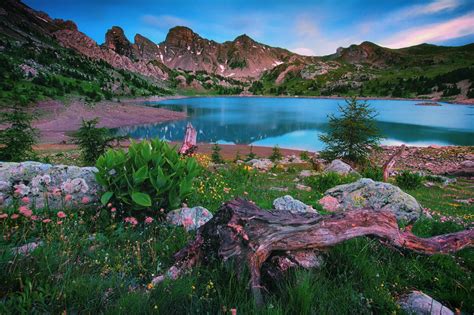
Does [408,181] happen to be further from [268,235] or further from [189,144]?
[268,235]

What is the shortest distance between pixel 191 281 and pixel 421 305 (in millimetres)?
2483

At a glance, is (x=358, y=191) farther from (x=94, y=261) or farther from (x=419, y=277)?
(x=94, y=261)

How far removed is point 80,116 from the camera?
5541cm

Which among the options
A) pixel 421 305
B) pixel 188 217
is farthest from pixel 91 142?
pixel 421 305

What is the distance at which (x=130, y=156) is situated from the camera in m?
5.25

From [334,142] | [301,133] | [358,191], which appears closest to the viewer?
[358,191]

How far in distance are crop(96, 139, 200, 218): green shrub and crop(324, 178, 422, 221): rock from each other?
5.71 m

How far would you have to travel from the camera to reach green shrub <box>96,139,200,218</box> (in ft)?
15.3

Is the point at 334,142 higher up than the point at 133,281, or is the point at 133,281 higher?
the point at 133,281

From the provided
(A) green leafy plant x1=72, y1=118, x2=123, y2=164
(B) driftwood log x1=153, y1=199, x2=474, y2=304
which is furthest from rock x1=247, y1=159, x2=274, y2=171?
(B) driftwood log x1=153, y1=199, x2=474, y2=304

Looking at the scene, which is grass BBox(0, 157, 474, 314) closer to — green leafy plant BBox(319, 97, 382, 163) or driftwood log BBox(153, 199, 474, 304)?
driftwood log BBox(153, 199, 474, 304)

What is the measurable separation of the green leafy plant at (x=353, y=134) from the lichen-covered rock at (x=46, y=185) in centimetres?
1821

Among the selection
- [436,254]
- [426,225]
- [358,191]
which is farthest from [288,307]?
[358,191]

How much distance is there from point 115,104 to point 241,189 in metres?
69.9
